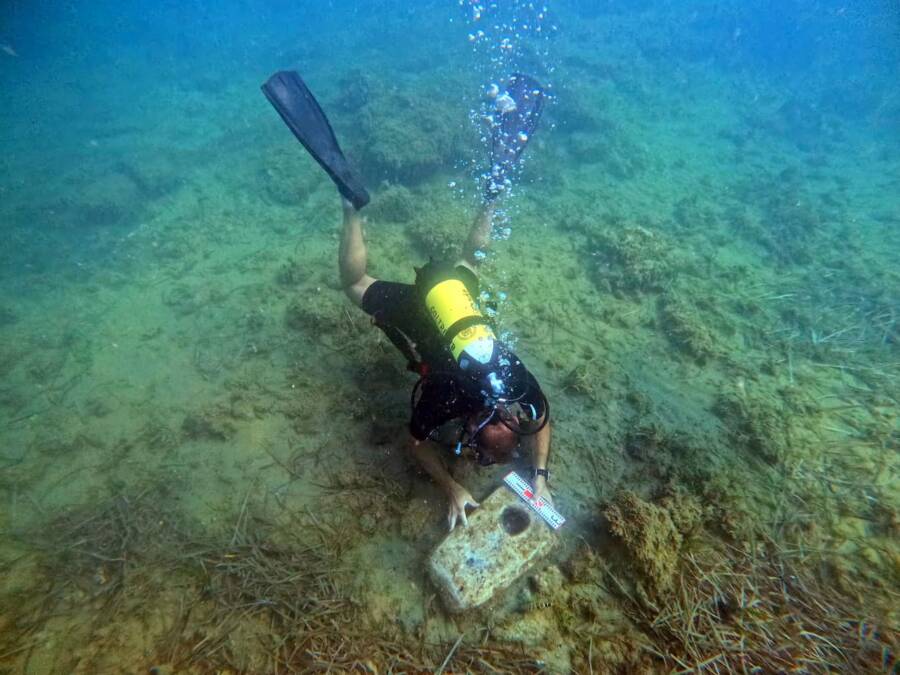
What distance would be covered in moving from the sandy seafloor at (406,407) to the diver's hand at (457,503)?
0.39 meters

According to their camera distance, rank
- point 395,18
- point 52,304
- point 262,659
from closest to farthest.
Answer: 1. point 262,659
2. point 52,304
3. point 395,18

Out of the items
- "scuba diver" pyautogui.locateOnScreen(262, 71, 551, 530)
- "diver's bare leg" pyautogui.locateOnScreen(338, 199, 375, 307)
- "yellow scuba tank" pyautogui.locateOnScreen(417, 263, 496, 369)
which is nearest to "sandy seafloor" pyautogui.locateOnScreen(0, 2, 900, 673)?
"scuba diver" pyautogui.locateOnScreen(262, 71, 551, 530)

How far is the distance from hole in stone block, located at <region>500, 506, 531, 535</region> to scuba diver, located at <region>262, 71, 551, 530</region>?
300 mm

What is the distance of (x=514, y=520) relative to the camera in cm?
411

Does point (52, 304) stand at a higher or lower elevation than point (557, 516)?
lower

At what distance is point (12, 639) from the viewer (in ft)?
12.4

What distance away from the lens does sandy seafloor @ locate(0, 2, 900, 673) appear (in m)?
3.77

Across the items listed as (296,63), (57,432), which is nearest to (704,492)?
(57,432)

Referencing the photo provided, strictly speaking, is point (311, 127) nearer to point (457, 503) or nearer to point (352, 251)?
point (352, 251)

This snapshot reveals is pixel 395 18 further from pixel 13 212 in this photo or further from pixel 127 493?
pixel 127 493

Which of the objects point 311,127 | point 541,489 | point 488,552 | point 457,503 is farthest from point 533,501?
point 311,127

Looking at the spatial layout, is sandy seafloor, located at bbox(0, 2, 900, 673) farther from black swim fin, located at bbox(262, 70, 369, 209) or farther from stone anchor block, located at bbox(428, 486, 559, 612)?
black swim fin, located at bbox(262, 70, 369, 209)

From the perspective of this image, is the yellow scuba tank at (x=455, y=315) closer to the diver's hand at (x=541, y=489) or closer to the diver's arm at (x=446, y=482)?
the diver's arm at (x=446, y=482)

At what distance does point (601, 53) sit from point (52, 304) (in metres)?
26.5
